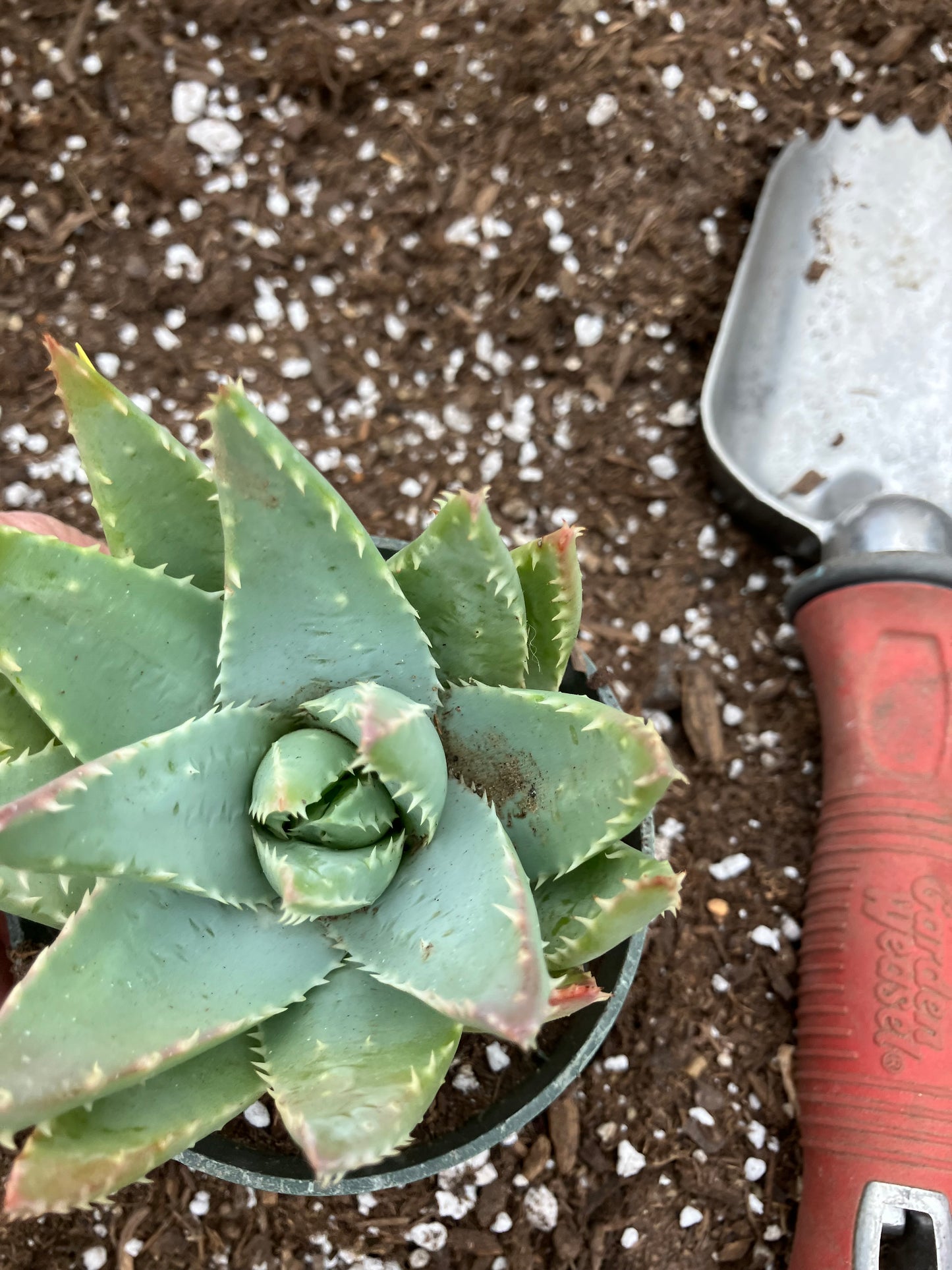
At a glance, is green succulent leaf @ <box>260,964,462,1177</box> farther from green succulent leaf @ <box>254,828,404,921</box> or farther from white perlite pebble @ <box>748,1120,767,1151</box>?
white perlite pebble @ <box>748,1120,767,1151</box>

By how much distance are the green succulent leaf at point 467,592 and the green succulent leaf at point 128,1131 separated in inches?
11.7

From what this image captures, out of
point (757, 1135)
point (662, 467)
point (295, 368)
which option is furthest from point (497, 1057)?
point (295, 368)

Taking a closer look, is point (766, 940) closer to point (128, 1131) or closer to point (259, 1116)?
point (259, 1116)

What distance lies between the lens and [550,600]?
685mm

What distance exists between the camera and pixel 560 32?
1243 millimetres

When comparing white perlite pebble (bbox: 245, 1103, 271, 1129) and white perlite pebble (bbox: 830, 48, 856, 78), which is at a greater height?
white perlite pebble (bbox: 830, 48, 856, 78)

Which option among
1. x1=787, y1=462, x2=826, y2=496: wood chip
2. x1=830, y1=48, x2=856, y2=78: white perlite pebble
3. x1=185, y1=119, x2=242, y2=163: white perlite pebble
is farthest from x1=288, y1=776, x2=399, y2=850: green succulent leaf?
x1=830, y1=48, x2=856, y2=78: white perlite pebble

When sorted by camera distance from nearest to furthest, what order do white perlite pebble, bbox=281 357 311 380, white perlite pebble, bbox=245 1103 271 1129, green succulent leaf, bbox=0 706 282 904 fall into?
green succulent leaf, bbox=0 706 282 904
white perlite pebble, bbox=245 1103 271 1129
white perlite pebble, bbox=281 357 311 380

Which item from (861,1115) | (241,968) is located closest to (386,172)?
(241,968)

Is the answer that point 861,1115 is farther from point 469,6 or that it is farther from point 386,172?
point 469,6

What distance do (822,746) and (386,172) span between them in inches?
34.7

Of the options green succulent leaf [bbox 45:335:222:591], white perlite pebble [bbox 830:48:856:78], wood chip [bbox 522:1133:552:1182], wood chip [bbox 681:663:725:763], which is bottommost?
wood chip [bbox 522:1133:552:1182]

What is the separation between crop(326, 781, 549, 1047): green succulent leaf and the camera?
Result: 492mm

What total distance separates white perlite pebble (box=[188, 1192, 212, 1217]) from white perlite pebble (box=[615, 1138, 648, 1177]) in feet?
1.35
